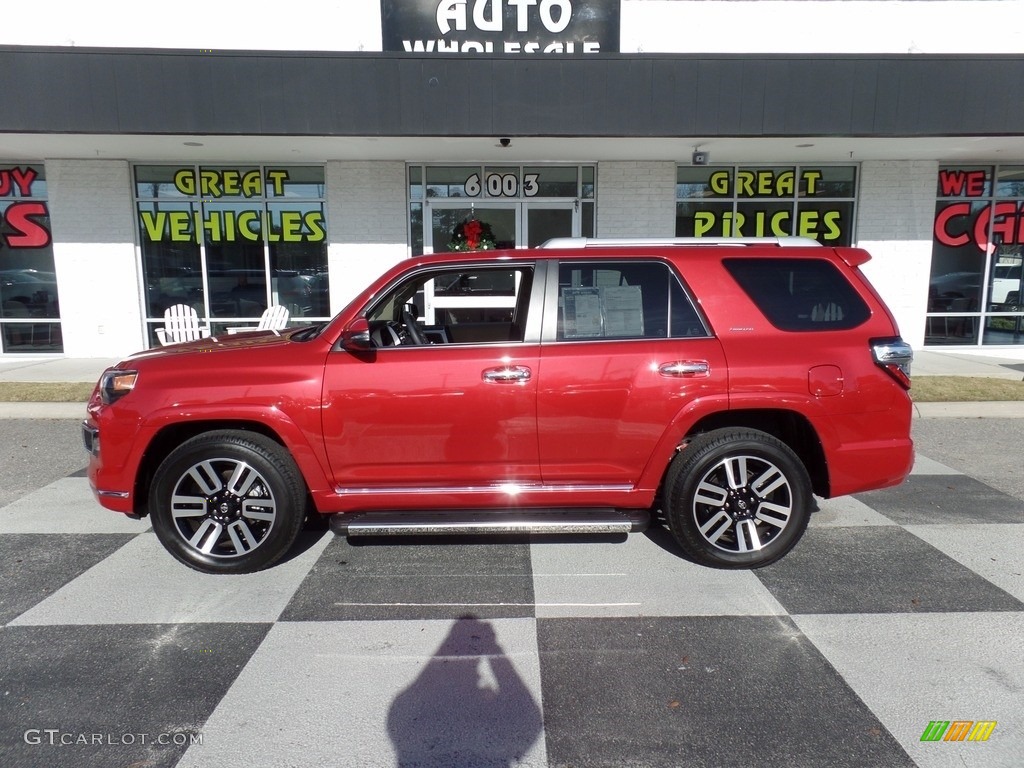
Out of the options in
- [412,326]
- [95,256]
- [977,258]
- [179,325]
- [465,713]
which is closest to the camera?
[465,713]

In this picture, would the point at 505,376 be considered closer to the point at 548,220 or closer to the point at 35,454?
the point at 35,454

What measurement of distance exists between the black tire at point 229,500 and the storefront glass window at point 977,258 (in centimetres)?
1270

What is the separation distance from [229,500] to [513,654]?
187 cm

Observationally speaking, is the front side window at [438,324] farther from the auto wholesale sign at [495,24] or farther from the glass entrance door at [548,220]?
the auto wholesale sign at [495,24]

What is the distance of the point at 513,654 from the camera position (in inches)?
125

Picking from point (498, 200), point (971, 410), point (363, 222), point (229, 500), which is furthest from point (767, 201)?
point (229, 500)

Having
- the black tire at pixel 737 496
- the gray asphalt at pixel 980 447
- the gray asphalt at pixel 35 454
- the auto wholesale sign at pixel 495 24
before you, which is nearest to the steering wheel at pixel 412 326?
the black tire at pixel 737 496

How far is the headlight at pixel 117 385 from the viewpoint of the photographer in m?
3.92

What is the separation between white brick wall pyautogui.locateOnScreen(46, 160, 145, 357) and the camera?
11672 millimetres

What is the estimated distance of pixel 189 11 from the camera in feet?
36.5

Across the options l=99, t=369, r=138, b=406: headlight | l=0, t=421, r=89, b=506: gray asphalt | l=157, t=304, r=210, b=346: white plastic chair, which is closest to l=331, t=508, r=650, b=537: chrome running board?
l=99, t=369, r=138, b=406: headlight

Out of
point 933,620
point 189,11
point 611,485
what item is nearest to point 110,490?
point 611,485

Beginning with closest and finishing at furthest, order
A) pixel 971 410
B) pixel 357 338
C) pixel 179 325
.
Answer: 1. pixel 357 338
2. pixel 971 410
3. pixel 179 325

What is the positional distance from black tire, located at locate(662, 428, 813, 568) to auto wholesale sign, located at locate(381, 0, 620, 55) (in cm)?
915
